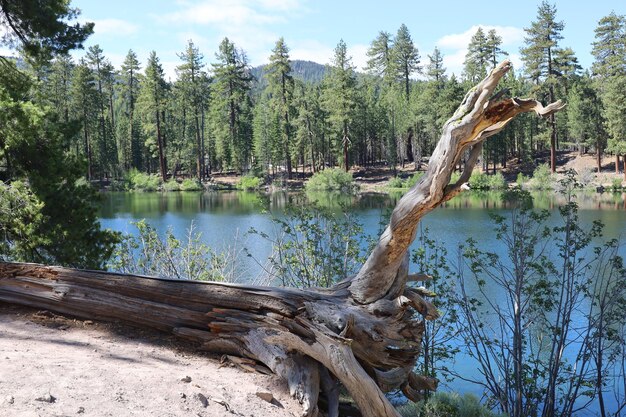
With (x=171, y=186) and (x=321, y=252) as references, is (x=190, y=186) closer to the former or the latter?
(x=171, y=186)

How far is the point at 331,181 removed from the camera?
45.7 m

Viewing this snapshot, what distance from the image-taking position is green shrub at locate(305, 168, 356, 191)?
45281mm

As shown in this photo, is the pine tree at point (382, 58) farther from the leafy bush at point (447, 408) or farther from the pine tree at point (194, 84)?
the leafy bush at point (447, 408)

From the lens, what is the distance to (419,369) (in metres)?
7.62

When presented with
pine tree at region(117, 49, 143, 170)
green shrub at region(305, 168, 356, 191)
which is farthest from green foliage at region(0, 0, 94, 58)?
Answer: pine tree at region(117, 49, 143, 170)

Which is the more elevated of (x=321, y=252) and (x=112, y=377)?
(x=321, y=252)

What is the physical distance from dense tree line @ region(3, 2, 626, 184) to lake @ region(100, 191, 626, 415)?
12.7 m

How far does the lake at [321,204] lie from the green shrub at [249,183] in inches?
380

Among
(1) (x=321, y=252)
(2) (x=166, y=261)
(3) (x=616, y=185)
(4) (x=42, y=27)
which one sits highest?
(4) (x=42, y=27)

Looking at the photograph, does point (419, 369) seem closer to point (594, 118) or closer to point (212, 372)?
point (212, 372)

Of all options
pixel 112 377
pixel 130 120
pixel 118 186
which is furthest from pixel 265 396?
pixel 130 120

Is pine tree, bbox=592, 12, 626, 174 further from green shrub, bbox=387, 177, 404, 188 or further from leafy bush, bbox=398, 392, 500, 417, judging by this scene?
leafy bush, bbox=398, 392, 500, 417

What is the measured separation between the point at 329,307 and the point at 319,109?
172ft

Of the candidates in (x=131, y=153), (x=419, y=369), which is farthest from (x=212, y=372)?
(x=131, y=153)
